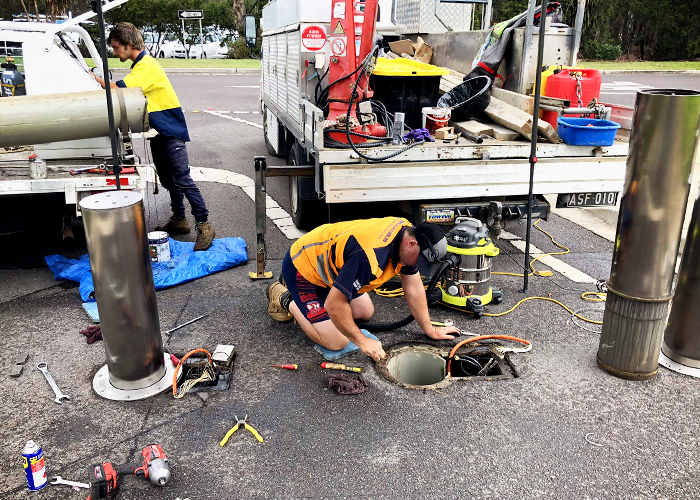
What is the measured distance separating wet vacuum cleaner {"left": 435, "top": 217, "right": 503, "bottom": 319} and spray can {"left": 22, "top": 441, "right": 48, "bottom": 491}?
121 inches

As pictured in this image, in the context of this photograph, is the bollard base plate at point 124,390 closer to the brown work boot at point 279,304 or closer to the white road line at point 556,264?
the brown work boot at point 279,304

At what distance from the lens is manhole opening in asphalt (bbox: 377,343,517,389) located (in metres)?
4.16

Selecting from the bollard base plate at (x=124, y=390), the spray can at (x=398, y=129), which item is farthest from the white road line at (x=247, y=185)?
the bollard base plate at (x=124, y=390)

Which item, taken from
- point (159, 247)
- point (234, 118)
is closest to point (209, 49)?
point (234, 118)

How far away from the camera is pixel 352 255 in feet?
11.7

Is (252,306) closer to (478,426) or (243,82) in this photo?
(478,426)

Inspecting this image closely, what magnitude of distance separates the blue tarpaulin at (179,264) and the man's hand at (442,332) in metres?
2.26

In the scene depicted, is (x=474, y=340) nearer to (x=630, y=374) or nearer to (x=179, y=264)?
(x=630, y=374)

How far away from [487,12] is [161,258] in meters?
5.15

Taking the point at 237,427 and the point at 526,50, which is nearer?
the point at 237,427

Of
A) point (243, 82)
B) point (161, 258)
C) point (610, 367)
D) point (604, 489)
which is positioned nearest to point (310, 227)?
point (161, 258)

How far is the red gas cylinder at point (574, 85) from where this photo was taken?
5.62 m

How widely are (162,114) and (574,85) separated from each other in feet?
13.0

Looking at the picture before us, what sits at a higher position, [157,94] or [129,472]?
[157,94]
